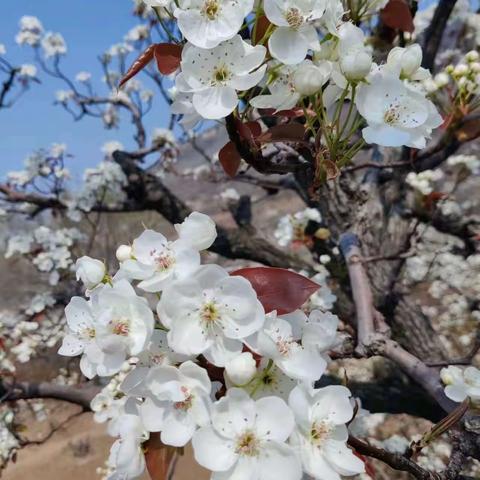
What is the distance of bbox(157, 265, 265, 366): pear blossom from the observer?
0.71 meters

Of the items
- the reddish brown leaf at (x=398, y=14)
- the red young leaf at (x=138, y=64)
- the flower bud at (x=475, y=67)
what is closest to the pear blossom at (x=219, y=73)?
the red young leaf at (x=138, y=64)

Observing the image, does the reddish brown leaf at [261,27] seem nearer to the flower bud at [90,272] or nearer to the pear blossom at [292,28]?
the pear blossom at [292,28]

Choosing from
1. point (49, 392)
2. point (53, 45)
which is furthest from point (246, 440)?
point (53, 45)

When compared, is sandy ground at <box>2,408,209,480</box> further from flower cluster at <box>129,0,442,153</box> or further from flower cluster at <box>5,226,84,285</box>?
flower cluster at <box>129,0,442,153</box>

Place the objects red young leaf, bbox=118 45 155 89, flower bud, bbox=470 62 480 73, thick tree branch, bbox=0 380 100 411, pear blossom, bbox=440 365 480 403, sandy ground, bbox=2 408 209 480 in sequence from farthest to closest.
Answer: sandy ground, bbox=2 408 209 480
thick tree branch, bbox=0 380 100 411
flower bud, bbox=470 62 480 73
pear blossom, bbox=440 365 480 403
red young leaf, bbox=118 45 155 89


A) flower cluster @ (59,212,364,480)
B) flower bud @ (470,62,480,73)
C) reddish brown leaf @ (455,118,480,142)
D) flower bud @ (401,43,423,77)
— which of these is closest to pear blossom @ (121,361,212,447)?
flower cluster @ (59,212,364,480)

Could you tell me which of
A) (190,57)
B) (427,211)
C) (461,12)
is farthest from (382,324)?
(461,12)

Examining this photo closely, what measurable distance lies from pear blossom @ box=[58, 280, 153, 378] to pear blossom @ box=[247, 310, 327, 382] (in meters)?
0.15

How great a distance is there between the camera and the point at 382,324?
173 cm

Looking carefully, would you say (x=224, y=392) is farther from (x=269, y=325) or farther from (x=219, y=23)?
(x=219, y=23)

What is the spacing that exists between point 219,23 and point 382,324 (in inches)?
49.1

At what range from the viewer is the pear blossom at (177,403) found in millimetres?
698

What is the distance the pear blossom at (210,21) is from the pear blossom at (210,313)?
12.7 inches

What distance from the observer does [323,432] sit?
2.39ft
